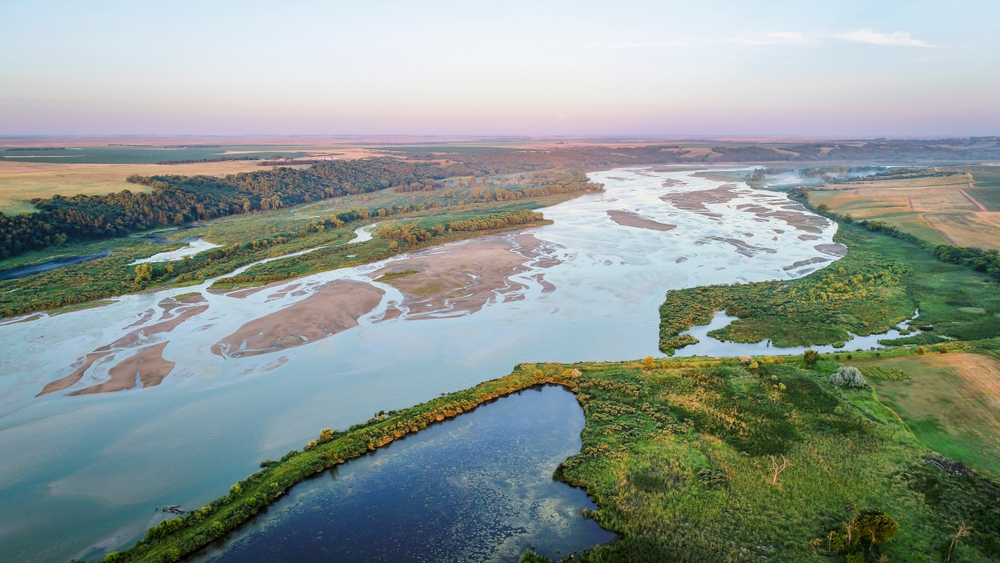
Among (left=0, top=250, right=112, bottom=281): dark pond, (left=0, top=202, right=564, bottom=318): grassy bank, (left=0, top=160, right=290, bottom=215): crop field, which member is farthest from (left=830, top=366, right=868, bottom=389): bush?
(left=0, top=160, right=290, bottom=215): crop field

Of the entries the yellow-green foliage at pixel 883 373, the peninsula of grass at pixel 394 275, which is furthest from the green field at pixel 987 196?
the peninsula of grass at pixel 394 275

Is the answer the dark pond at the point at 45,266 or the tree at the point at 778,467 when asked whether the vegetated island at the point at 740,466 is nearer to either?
the tree at the point at 778,467

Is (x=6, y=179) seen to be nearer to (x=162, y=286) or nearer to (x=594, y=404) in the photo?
(x=162, y=286)

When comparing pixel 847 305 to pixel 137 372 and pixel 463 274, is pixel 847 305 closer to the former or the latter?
pixel 463 274

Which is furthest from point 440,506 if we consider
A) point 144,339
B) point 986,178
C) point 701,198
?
point 986,178

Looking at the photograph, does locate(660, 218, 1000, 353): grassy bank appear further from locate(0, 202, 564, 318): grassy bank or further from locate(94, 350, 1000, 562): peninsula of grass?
locate(0, 202, 564, 318): grassy bank
